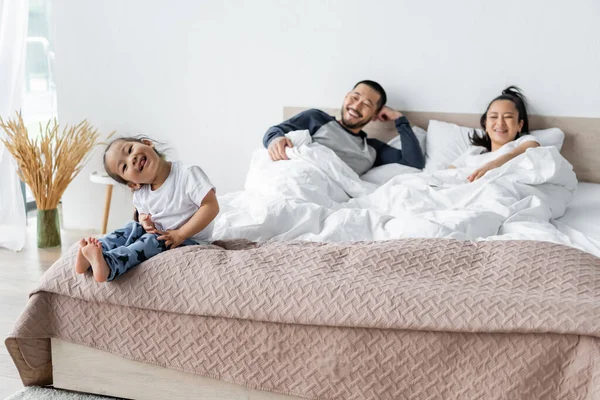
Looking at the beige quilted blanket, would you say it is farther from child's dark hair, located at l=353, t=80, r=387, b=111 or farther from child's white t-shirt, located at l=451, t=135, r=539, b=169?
child's dark hair, located at l=353, t=80, r=387, b=111

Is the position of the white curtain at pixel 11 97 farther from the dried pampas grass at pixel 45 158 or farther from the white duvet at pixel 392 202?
the white duvet at pixel 392 202

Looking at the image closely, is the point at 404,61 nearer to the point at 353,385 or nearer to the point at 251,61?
the point at 251,61

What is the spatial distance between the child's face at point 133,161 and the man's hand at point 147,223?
11 cm

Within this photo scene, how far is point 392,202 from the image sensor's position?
2486 mm

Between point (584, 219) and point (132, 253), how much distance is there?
1608 millimetres

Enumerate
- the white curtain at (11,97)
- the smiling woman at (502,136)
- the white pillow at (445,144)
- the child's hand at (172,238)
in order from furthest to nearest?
the white curtain at (11,97), the white pillow at (445,144), the smiling woman at (502,136), the child's hand at (172,238)

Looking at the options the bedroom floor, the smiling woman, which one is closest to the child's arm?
the bedroom floor

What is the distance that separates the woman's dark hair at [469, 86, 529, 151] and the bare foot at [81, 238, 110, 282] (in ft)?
5.65

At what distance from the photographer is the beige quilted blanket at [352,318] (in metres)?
1.58

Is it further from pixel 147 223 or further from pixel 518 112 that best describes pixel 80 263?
pixel 518 112

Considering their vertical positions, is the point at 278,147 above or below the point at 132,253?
above

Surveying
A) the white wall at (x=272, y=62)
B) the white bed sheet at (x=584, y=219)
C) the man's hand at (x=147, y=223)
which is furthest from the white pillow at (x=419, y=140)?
the man's hand at (x=147, y=223)

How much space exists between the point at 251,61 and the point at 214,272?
5.98 ft

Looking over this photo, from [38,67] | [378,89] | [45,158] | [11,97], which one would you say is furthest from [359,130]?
[38,67]
